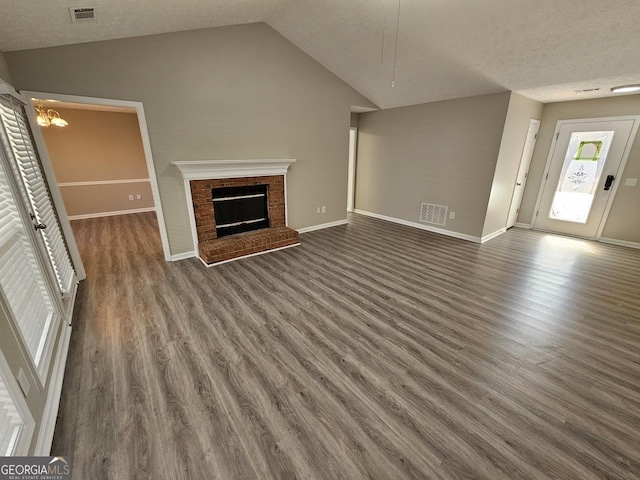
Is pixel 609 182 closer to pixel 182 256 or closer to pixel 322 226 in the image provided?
pixel 322 226

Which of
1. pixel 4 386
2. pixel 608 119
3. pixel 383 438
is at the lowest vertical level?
pixel 383 438

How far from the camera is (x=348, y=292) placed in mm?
3027

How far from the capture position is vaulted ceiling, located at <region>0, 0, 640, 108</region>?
2.38 metres

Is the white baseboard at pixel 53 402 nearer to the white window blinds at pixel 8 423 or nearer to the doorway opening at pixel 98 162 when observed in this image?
the white window blinds at pixel 8 423

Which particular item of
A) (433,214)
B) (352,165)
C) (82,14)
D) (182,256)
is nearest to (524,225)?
(433,214)

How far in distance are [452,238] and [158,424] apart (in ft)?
16.4

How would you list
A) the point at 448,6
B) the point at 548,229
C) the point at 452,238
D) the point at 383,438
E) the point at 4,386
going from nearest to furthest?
1. the point at 4,386
2. the point at 383,438
3. the point at 448,6
4. the point at 452,238
5. the point at 548,229

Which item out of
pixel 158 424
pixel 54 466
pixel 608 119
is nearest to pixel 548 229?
pixel 608 119

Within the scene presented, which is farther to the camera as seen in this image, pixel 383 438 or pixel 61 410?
pixel 61 410

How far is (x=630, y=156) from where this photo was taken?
4352 mm

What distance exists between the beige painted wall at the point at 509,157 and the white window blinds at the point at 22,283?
5.61 m

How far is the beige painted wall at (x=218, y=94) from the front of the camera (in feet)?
9.45

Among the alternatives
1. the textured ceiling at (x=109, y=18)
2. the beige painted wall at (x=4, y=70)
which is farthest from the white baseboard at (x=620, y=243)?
the beige painted wall at (x=4, y=70)

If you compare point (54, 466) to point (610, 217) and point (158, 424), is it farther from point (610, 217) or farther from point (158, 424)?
point (610, 217)
